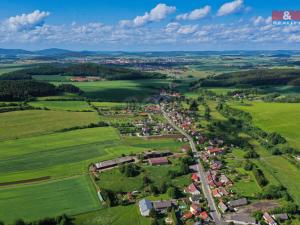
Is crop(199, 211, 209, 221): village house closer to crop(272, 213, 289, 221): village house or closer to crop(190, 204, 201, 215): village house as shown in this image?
crop(190, 204, 201, 215): village house

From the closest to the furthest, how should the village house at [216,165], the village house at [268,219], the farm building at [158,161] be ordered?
the village house at [268,219]
the village house at [216,165]
the farm building at [158,161]

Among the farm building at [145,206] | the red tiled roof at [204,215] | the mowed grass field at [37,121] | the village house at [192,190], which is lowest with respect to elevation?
the red tiled roof at [204,215]

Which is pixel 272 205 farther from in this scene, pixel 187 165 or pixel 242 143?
pixel 242 143

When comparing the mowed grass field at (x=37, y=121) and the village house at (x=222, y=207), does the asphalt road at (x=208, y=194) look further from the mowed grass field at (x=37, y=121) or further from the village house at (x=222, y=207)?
the mowed grass field at (x=37, y=121)

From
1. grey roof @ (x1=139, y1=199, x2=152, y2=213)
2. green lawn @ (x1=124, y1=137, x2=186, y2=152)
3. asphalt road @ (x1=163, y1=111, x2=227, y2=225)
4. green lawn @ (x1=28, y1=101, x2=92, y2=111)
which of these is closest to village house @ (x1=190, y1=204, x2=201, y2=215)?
asphalt road @ (x1=163, y1=111, x2=227, y2=225)

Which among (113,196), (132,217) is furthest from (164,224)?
(113,196)

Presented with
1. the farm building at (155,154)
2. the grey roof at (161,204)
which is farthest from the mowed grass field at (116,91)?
the grey roof at (161,204)

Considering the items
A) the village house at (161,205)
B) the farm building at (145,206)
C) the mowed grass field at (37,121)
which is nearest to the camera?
the farm building at (145,206)

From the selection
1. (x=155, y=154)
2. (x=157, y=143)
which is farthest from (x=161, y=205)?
(x=157, y=143)

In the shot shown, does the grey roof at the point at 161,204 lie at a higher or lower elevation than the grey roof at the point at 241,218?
higher
